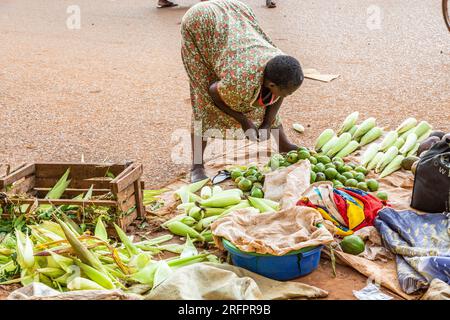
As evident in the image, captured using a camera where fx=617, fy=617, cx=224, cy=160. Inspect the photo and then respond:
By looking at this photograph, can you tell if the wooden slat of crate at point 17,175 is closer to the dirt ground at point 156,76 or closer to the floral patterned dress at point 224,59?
the dirt ground at point 156,76

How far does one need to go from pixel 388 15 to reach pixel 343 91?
431cm

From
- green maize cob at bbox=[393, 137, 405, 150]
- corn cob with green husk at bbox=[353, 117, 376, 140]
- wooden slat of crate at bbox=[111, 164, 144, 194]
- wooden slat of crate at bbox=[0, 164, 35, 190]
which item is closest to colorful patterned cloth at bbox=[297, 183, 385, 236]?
wooden slat of crate at bbox=[111, 164, 144, 194]


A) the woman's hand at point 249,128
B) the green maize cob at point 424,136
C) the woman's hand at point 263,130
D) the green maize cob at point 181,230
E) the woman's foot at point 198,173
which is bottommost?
the green maize cob at point 181,230

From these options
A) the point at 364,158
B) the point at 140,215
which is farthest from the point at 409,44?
the point at 140,215

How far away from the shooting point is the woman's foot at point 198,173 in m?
4.66

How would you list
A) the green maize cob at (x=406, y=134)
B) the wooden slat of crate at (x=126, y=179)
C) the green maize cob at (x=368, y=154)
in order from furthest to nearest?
the green maize cob at (x=406, y=134), the green maize cob at (x=368, y=154), the wooden slat of crate at (x=126, y=179)

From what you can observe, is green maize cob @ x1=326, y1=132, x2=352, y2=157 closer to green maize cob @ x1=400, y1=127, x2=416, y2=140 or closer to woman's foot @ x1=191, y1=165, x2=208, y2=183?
green maize cob @ x1=400, y1=127, x2=416, y2=140

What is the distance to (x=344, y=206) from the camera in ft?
12.2

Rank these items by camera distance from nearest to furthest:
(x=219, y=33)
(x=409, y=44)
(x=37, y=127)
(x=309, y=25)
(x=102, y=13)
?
1. (x=219, y=33)
2. (x=37, y=127)
3. (x=409, y=44)
4. (x=309, y=25)
5. (x=102, y=13)

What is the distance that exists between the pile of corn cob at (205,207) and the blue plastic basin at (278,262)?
52 centimetres

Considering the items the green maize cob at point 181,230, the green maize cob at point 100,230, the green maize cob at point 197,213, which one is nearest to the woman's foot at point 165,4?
the green maize cob at point 197,213

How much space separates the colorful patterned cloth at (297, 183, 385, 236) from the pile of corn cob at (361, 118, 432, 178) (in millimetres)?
874

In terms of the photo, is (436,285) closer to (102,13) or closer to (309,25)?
(309,25)

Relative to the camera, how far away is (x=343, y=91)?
665 cm
